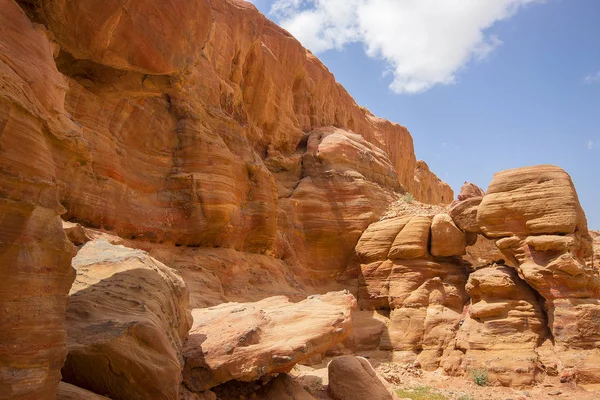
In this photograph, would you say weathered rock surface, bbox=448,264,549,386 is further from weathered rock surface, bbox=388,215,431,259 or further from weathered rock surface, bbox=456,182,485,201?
weathered rock surface, bbox=456,182,485,201

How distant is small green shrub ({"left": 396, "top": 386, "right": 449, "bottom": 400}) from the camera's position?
11531 millimetres

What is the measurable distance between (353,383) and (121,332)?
16.7 feet

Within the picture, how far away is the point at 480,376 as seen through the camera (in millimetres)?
13859

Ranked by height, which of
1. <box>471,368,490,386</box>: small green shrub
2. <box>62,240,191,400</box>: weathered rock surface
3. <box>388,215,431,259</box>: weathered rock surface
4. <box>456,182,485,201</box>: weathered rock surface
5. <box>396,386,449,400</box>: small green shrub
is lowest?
<box>396,386,449,400</box>: small green shrub

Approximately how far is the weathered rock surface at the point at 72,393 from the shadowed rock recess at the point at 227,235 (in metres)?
0.05

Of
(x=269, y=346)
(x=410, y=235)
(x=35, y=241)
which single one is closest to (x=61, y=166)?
(x=35, y=241)

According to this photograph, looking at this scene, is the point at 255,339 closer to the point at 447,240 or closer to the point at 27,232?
the point at 27,232

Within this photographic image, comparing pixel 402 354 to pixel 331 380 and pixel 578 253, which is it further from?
pixel 331 380

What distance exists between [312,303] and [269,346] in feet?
7.07

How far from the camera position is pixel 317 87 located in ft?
85.2

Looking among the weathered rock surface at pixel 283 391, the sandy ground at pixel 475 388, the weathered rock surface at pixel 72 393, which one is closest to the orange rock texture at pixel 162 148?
the weathered rock surface at pixel 72 393

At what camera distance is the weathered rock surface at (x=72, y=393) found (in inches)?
154

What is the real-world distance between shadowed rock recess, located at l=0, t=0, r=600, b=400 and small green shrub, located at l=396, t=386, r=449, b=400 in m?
2.54

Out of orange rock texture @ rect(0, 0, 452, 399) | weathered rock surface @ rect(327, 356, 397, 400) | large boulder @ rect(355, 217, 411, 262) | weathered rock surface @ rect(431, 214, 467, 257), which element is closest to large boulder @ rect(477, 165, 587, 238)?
weathered rock surface @ rect(431, 214, 467, 257)
